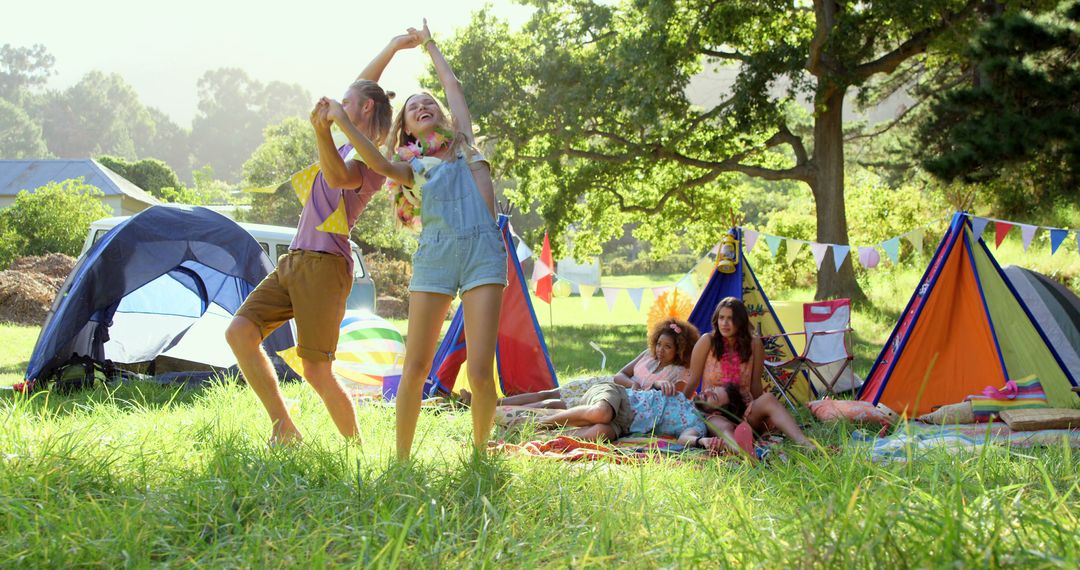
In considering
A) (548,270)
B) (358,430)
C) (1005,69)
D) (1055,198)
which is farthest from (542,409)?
(1055,198)

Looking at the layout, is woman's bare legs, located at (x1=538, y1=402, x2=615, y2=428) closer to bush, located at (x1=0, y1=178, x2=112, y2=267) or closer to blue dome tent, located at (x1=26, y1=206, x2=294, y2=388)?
blue dome tent, located at (x1=26, y1=206, x2=294, y2=388)

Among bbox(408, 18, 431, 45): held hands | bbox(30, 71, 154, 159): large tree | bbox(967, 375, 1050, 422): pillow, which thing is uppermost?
bbox(30, 71, 154, 159): large tree

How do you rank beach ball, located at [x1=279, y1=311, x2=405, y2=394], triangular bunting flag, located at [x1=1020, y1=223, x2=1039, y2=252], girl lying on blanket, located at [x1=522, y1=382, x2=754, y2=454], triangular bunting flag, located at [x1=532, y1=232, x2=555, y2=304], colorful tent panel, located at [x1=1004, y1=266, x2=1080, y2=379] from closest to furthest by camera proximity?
girl lying on blanket, located at [x1=522, y1=382, x2=754, y2=454] < triangular bunting flag, located at [x1=1020, y1=223, x2=1039, y2=252] < colorful tent panel, located at [x1=1004, y1=266, x2=1080, y2=379] < beach ball, located at [x1=279, y1=311, x2=405, y2=394] < triangular bunting flag, located at [x1=532, y1=232, x2=555, y2=304]

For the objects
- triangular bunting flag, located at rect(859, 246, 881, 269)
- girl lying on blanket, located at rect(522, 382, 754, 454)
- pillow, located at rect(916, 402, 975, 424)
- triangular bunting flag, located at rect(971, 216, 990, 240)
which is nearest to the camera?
girl lying on blanket, located at rect(522, 382, 754, 454)

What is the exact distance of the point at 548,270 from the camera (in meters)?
6.29

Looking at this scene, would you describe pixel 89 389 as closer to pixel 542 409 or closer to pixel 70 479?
pixel 542 409

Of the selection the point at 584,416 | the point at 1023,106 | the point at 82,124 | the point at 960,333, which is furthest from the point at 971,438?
the point at 82,124

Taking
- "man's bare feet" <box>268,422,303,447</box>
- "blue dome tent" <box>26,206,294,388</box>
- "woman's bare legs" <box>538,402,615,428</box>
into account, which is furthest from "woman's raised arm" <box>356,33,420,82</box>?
"blue dome tent" <box>26,206,294,388</box>

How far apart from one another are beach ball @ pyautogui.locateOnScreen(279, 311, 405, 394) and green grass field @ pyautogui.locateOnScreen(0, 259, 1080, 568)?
8.28 ft

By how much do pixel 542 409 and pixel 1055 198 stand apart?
19.4 feet

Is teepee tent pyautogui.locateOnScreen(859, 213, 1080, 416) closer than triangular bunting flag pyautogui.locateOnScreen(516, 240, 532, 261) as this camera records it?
Yes

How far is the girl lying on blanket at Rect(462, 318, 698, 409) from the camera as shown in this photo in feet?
15.9

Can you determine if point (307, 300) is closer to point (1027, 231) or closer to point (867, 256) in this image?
point (1027, 231)

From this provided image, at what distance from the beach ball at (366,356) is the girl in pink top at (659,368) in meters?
1.07
